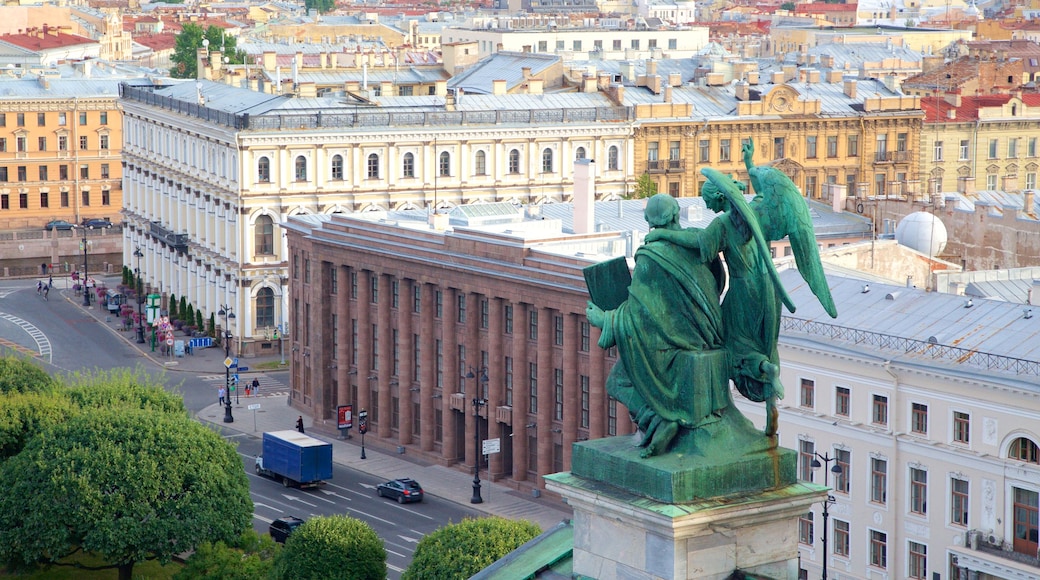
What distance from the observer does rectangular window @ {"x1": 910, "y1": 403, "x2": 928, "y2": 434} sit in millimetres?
72456

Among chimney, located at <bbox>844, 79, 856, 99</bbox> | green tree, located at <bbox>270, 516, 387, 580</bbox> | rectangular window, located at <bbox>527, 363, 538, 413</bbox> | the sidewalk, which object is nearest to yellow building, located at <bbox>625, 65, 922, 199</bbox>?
chimney, located at <bbox>844, 79, 856, 99</bbox>

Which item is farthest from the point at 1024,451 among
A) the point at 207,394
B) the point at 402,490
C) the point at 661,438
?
the point at 207,394

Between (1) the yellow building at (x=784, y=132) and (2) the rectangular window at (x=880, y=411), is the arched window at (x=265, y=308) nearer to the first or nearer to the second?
(1) the yellow building at (x=784, y=132)

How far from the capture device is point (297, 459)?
96.7 meters

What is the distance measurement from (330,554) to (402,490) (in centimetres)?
2521

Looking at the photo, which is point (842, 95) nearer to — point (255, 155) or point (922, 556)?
point (255, 155)

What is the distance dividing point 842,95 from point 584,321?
74401mm

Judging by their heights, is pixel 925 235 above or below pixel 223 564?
above

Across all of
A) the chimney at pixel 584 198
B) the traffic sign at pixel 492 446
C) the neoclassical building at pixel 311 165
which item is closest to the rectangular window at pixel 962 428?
the traffic sign at pixel 492 446

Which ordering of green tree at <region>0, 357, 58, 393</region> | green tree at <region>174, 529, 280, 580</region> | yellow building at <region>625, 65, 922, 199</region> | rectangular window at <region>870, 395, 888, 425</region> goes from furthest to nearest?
yellow building at <region>625, 65, 922, 199</region>
green tree at <region>0, 357, 58, 393</region>
rectangular window at <region>870, 395, 888, 425</region>
green tree at <region>174, 529, 280, 580</region>

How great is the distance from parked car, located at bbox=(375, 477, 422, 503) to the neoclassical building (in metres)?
34.6

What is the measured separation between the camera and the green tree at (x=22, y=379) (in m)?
95.1

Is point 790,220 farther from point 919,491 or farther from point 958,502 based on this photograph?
point 919,491

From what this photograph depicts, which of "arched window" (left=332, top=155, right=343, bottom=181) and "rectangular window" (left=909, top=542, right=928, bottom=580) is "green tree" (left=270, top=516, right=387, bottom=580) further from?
"arched window" (left=332, top=155, right=343, bottom=181)
